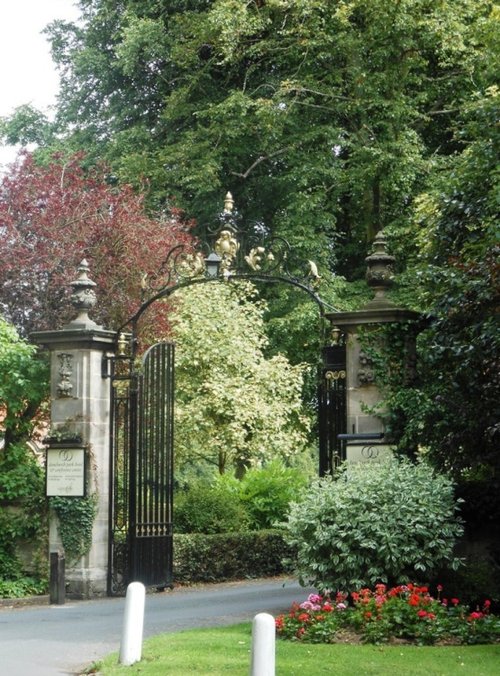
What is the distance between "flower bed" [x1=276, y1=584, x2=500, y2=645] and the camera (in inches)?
451

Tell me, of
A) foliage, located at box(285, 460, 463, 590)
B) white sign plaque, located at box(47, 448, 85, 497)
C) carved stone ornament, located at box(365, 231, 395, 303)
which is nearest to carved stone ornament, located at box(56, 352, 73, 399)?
white sign plaque, located at box(47, 448, 85, 497)

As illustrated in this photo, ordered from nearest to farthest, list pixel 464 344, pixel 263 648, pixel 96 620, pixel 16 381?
pixel 263 648
pixel 464 344
pixel 96 620
pixel 16 381

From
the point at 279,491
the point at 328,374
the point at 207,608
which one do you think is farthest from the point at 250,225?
the point at 207,608

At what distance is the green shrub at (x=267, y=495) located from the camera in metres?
23.4

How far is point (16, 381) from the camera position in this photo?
59.9 feet

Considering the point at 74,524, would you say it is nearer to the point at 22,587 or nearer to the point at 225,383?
the point at 22,587

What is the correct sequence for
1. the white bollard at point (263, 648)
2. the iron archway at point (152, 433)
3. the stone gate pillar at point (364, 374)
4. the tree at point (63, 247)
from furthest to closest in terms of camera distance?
the tree at point (63, 247) → the iron archway at point (152, 433) → the stone gate pillar at point (364, 374) → the white bollard at point (263, 648)

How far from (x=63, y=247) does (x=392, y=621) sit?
12.0 m

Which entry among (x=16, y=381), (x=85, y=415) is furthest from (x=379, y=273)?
A: (x=16, y=381)

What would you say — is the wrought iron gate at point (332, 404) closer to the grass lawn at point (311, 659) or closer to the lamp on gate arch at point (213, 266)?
the lamp on gate arch at point (213, 266)

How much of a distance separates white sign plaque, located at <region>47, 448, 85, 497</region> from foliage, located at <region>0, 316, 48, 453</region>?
140cm

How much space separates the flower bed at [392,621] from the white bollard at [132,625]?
199 centimetres

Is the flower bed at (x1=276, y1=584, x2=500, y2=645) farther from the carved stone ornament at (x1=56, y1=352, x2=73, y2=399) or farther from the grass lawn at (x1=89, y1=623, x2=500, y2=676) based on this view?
the carved stone ornament at (x1=56, y1=352, x2=73, y2=399)

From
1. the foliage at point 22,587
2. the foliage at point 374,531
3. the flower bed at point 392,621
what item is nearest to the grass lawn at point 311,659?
the flower bed at point 392,621
